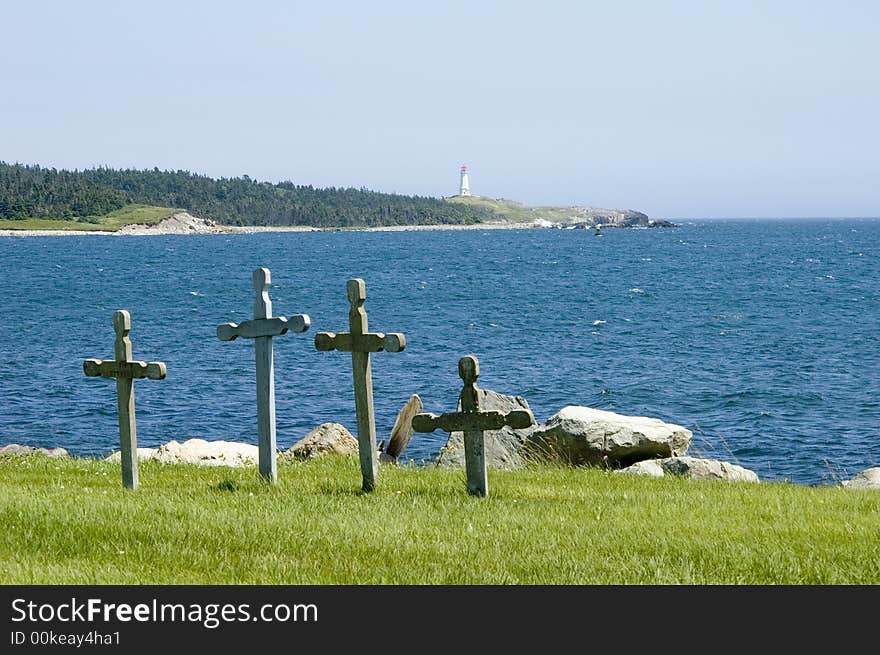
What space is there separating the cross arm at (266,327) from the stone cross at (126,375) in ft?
2.76

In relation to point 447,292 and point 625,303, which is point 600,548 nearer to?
point 625,303

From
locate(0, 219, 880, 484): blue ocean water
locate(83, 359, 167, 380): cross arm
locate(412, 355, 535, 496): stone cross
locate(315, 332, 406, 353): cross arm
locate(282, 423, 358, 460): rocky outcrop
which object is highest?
locate(315, 332, 406, 353): cross arm

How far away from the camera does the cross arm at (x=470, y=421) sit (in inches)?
434

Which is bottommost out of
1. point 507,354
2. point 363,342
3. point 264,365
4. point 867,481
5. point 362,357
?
point 507,354

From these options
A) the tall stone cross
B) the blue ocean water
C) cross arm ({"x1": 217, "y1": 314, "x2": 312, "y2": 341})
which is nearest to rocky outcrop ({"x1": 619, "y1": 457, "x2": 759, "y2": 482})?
the tall stone cross

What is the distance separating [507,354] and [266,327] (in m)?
33.9

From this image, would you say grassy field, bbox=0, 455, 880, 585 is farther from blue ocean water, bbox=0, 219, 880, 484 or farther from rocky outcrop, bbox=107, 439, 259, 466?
blue ocean water, bbox=0, 219, 880, 484

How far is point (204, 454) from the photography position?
58.4ft

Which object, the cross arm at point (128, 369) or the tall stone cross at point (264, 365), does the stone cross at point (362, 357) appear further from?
the cross arm at point (128, 369)

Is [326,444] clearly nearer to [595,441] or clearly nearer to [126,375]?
[595,441]

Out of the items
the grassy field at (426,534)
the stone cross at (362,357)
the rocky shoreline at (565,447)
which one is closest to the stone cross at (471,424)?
the grassy field at (426,534)

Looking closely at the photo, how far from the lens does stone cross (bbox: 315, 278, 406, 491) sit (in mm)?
11672

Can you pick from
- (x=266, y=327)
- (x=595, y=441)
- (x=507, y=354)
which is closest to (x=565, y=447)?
(x=595, y=441)

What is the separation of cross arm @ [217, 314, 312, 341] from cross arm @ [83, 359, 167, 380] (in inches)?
30.4
